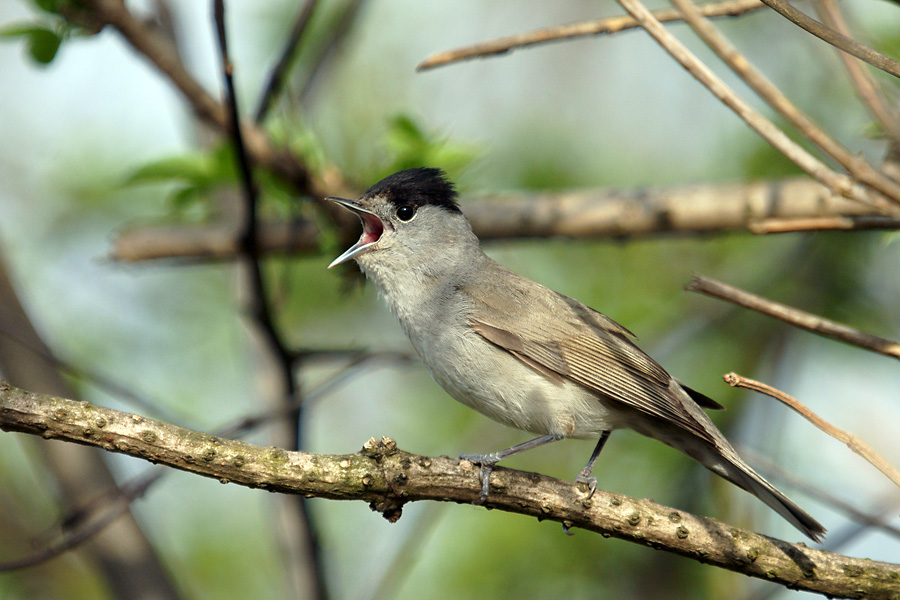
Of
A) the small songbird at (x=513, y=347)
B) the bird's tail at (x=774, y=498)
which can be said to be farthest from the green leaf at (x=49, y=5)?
the bird's tail at (x=774, y=498)

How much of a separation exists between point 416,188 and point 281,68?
923mm

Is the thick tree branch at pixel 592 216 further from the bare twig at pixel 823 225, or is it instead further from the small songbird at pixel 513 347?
the bare twig at pixel 823 225

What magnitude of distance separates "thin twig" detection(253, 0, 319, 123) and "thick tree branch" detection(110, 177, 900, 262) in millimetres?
763

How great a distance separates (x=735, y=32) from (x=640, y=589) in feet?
15.0

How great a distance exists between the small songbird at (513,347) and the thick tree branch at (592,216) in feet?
1.57

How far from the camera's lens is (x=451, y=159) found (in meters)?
4.19

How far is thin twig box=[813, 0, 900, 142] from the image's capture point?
7.55 ft

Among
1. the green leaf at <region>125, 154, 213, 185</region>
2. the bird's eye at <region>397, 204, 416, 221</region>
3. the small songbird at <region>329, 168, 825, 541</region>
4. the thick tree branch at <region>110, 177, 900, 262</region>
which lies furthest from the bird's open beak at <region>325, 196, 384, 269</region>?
the green leaf at <region>125, 154, 213, 185</region>

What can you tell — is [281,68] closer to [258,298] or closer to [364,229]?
[364,229]

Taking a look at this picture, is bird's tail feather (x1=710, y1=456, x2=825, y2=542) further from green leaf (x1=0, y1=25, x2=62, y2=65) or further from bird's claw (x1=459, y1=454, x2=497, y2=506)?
green leaf (x1=0, y1=25, x2=62, y2=65)

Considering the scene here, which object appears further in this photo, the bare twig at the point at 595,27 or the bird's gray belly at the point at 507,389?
the bird's gray belly at the point at 507,389

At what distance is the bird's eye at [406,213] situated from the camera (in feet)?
14.1

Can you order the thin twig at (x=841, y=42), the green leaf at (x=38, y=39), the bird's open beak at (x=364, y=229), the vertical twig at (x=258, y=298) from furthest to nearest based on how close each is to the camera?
the bird's open beak at (x=364, y=229)
the green leaf at (x=38, y=39)
the vertical twig at (x=258, y=298)
the thin twig at (x=841, y=42)

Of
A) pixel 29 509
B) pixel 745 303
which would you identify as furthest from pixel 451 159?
pixel 29 509
